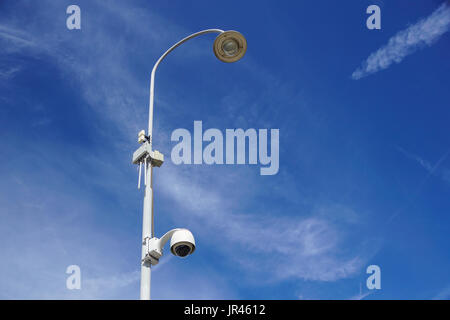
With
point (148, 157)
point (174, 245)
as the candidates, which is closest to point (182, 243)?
point (174, 245)

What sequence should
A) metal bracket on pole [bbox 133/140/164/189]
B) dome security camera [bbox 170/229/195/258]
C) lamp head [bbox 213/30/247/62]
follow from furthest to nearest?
lamp head [bbox 213/30/247/62] → metal bracket on pole [bbox 133/140/164/189] → dome security camera [bbox 170/229/195/258]

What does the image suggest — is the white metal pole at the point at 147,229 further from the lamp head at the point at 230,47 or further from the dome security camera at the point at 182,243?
the lamp head at the point at 230,47

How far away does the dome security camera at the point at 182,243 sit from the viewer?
9.58m

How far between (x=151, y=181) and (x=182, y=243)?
1984mm

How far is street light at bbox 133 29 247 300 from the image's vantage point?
9.68m

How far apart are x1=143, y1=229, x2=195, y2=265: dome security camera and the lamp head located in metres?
4.68

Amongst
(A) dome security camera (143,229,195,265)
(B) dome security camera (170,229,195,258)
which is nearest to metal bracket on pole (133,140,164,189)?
(A) dome security camera (143,229,195,265)

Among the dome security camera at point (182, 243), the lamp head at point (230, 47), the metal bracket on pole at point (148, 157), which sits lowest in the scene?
the dome security camera at point (182, 243)

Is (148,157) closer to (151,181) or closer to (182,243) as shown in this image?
(151,181)

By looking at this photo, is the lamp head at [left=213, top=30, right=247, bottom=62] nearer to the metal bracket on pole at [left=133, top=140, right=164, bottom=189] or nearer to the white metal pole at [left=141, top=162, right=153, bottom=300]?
the metal bracket on pole at [left=133, top=140, right=164, bottom=189]

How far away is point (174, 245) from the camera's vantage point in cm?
960

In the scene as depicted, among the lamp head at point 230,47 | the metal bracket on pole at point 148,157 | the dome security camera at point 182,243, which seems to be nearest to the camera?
the dome security camera at point 182,243

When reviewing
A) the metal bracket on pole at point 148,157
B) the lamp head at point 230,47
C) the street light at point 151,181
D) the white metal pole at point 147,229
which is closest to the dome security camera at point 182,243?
the street light at point 151,181
